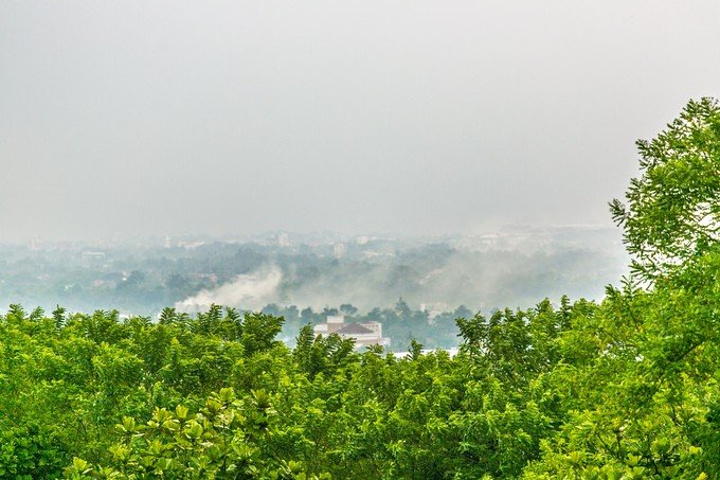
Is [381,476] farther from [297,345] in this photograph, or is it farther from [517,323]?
[297,345]

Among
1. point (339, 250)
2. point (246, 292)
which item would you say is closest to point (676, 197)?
point (246, 292)

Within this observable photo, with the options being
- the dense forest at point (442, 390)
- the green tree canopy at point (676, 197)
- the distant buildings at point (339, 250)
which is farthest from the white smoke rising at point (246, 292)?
the green tree canopy at point (676, 197)

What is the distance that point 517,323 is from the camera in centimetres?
1405

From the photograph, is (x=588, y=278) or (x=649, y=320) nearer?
(x=649, y=320)

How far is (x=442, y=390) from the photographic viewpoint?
1074 cm

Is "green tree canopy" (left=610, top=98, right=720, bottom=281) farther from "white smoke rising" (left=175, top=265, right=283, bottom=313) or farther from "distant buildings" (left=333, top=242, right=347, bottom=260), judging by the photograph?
"distant buildings" (left=333, top=242, right=347, bottom=260)

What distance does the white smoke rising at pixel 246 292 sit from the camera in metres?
96.2

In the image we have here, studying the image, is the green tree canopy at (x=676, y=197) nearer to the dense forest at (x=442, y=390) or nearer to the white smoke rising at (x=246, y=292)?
the dense forest at (x=442, y=390)

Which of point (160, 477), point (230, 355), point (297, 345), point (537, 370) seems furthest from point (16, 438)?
point (537, 370)

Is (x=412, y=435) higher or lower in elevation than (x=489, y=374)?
lower

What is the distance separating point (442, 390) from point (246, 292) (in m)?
93.7

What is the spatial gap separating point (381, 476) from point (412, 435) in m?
0.80

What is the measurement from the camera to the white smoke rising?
316ft

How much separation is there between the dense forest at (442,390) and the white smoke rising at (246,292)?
80.8 m
